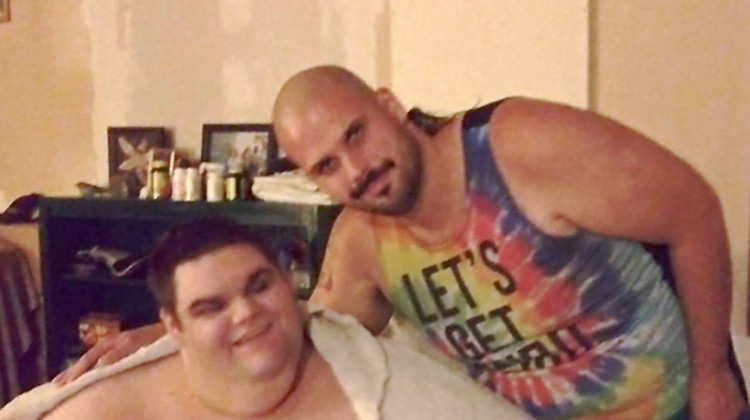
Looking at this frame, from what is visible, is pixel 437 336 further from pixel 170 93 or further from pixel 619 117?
pixel 170 93

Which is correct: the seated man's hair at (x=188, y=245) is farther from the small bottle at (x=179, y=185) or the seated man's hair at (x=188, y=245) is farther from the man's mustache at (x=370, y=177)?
the small bottle at (x=179, y=185)

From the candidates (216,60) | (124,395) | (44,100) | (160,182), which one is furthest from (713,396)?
(44,100)

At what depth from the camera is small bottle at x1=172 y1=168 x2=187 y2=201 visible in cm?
244

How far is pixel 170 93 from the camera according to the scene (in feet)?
9.20

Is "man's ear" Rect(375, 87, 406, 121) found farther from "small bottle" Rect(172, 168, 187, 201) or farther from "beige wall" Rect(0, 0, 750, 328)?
"small bottle" Rect(172, 168, 187, 201)

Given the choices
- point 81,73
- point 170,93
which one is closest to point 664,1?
point 170,93

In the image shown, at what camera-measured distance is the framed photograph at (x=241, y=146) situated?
2.47m

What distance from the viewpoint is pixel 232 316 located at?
1.12 meters

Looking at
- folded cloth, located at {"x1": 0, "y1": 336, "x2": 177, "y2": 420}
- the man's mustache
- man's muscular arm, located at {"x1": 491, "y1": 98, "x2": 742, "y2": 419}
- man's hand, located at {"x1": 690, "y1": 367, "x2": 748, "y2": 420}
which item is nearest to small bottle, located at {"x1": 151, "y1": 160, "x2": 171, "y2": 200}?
folded cloth, located at {"x1": 0, "y1": 336, "x2": 177, "y2": 420}

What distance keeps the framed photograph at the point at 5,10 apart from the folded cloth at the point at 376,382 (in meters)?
2.36

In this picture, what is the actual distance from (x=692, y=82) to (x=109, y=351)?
4.87ft

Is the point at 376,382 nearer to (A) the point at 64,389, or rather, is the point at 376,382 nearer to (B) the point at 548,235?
(B) the point at 548,235

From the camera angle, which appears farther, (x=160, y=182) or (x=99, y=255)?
(x=99, y=255)

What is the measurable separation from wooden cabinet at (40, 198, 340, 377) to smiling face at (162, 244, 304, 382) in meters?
1.02
